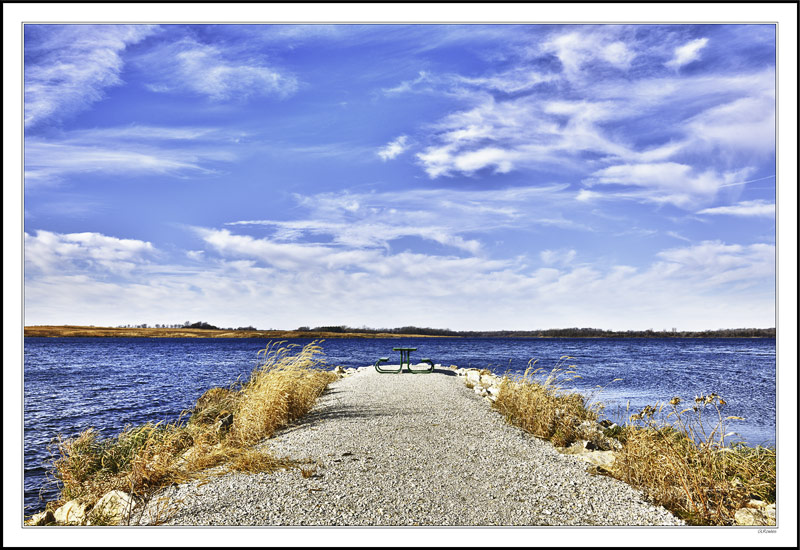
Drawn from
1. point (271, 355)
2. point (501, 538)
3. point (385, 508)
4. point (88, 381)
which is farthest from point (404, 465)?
point (88, 381)

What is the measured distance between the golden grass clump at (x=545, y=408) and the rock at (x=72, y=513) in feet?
18.5

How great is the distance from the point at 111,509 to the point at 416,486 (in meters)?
2.86

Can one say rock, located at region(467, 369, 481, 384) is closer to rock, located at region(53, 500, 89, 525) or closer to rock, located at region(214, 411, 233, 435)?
rock, located at region(214, 411, 233, 435)

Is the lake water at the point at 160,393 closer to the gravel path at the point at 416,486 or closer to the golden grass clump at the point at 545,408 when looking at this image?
the golden grass clump at the point at 545,408

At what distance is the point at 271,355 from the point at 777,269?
838 centimetres

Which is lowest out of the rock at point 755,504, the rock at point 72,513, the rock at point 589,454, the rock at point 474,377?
the rock at point 474,377

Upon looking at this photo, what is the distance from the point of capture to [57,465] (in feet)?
21.6

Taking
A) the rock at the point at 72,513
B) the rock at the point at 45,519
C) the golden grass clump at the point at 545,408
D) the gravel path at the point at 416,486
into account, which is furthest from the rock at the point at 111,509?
the golden grass clump at the point at 545,408

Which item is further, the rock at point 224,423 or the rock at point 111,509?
the rock at point 224,423

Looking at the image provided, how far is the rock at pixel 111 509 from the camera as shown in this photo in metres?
4.48

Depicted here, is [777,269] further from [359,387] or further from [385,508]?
[359,387]

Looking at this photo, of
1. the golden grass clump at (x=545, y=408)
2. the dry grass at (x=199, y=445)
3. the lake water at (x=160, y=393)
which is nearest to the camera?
the dry grass at (x=199, y=445)

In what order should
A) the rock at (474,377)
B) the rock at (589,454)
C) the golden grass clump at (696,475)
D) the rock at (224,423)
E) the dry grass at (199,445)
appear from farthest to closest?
1. the rock at (474,377)
2. the rock at (224,423)
3. the rock at (589,454)
4. the dry grass at (199,445)
5. the golden grass clump at (696,475)

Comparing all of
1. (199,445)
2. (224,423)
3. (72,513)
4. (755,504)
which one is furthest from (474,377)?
(72,513)
